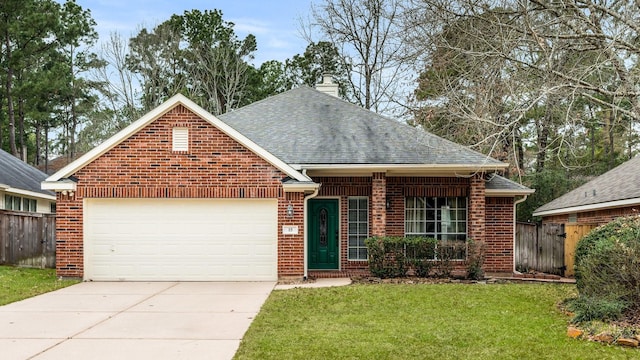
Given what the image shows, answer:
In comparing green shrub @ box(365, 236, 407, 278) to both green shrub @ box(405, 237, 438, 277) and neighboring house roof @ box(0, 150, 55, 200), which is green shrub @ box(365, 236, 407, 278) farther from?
neighboring house roof @ box(0, 150, 55, 200)

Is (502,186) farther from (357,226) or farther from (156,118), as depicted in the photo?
(156,118)

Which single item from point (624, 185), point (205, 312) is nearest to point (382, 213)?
point (205, 312)

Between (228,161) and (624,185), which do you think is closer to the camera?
(228,161)

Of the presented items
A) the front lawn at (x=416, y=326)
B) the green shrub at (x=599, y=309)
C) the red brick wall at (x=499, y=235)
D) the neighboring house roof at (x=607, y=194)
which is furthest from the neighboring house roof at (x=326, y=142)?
the green shrub at (x=599, y=309)

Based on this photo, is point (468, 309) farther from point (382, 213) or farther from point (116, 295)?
point (116, 295)

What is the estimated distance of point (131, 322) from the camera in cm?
904

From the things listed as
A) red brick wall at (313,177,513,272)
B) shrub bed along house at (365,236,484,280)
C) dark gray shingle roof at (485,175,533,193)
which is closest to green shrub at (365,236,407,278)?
shrub bed along house at (365,236,484,280)

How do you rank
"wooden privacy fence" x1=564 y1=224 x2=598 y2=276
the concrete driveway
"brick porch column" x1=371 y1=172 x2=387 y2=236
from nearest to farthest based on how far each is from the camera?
1. the concrete driveway
2. "brick porch column" x1=371 y1=172 x2=387 y2=236
3. "wooden privacy fence" x1=564 y1=224 x2=598 y2=276

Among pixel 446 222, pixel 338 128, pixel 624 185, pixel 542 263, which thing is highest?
pixel 338 128

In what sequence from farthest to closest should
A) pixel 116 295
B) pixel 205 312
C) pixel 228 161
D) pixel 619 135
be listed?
pixel 619 135, pixel 228 161, pixel 116 295, pixel 205 312

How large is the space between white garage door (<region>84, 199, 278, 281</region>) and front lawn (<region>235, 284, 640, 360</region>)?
2471 millimetres

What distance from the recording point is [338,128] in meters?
17.1

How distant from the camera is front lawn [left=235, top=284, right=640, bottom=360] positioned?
7.08 metres

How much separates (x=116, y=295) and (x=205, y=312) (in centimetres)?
294
